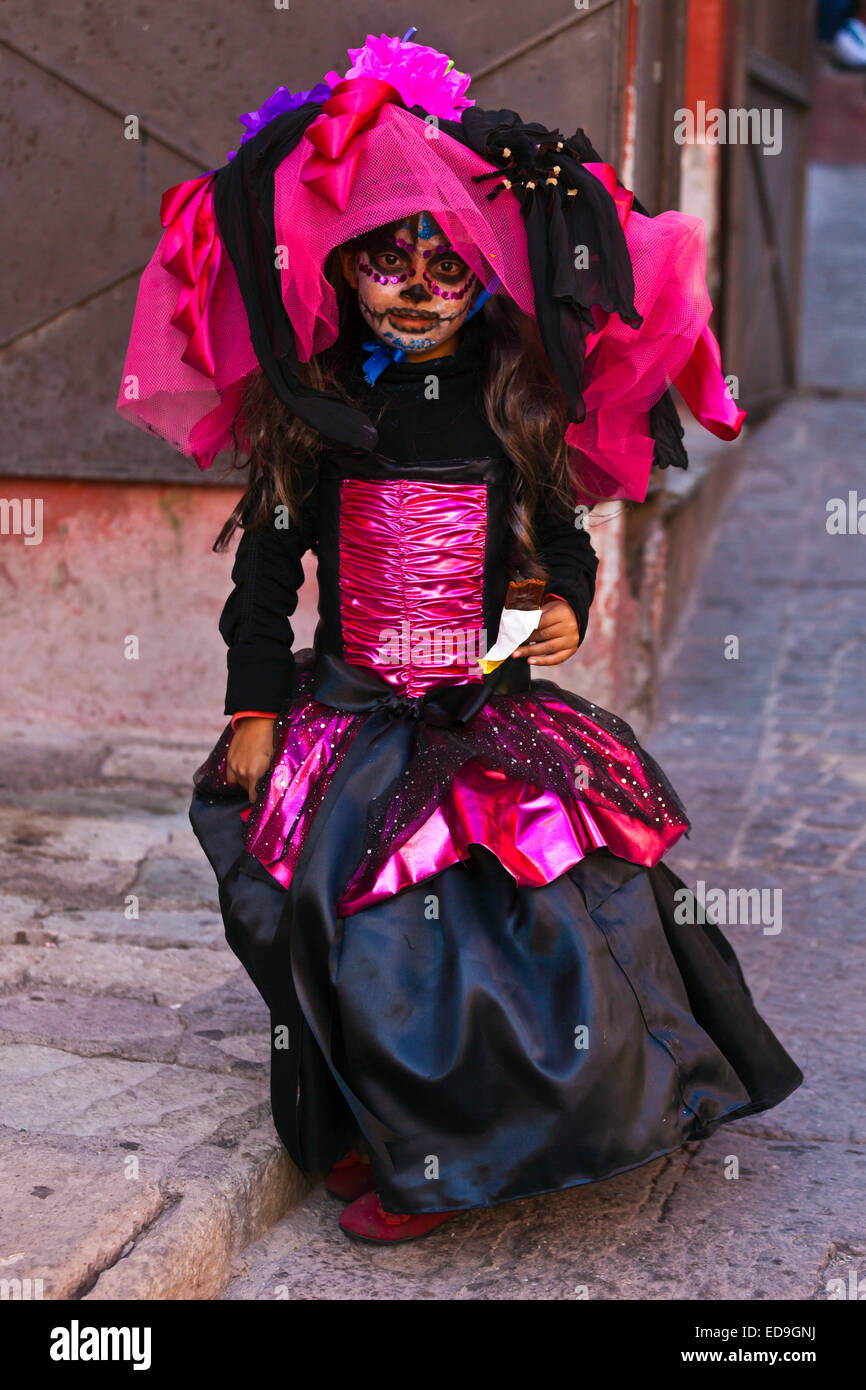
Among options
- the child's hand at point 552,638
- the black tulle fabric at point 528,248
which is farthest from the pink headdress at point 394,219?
the child's hand at point 552,638

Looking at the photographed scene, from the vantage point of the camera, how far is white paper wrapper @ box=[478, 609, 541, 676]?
2.27 m

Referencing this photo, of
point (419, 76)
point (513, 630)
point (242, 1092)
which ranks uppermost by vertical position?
point (419, 76)

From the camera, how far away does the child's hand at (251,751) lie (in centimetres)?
242

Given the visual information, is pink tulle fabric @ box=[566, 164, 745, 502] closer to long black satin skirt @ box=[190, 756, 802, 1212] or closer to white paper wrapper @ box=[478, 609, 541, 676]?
white paper wrapper @ box=[478, 609, 541, 676]

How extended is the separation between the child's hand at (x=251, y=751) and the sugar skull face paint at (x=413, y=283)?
640 mm

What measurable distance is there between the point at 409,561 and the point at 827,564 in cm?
497

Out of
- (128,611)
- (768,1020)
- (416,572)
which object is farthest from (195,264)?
(128,611)

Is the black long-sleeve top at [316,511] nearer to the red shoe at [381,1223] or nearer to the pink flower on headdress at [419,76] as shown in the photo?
the pink flower on headdress at [419,76]

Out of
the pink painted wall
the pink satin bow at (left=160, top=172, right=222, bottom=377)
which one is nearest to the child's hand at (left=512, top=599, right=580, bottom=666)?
the pink satin bow at (left=160, top=172, right=222, bottom=377)

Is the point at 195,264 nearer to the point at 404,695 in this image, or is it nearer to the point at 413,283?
the point at 413,283

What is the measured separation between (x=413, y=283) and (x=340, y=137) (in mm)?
253

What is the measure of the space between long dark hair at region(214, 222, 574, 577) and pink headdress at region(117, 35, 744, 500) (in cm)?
6

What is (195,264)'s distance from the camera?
228cm
